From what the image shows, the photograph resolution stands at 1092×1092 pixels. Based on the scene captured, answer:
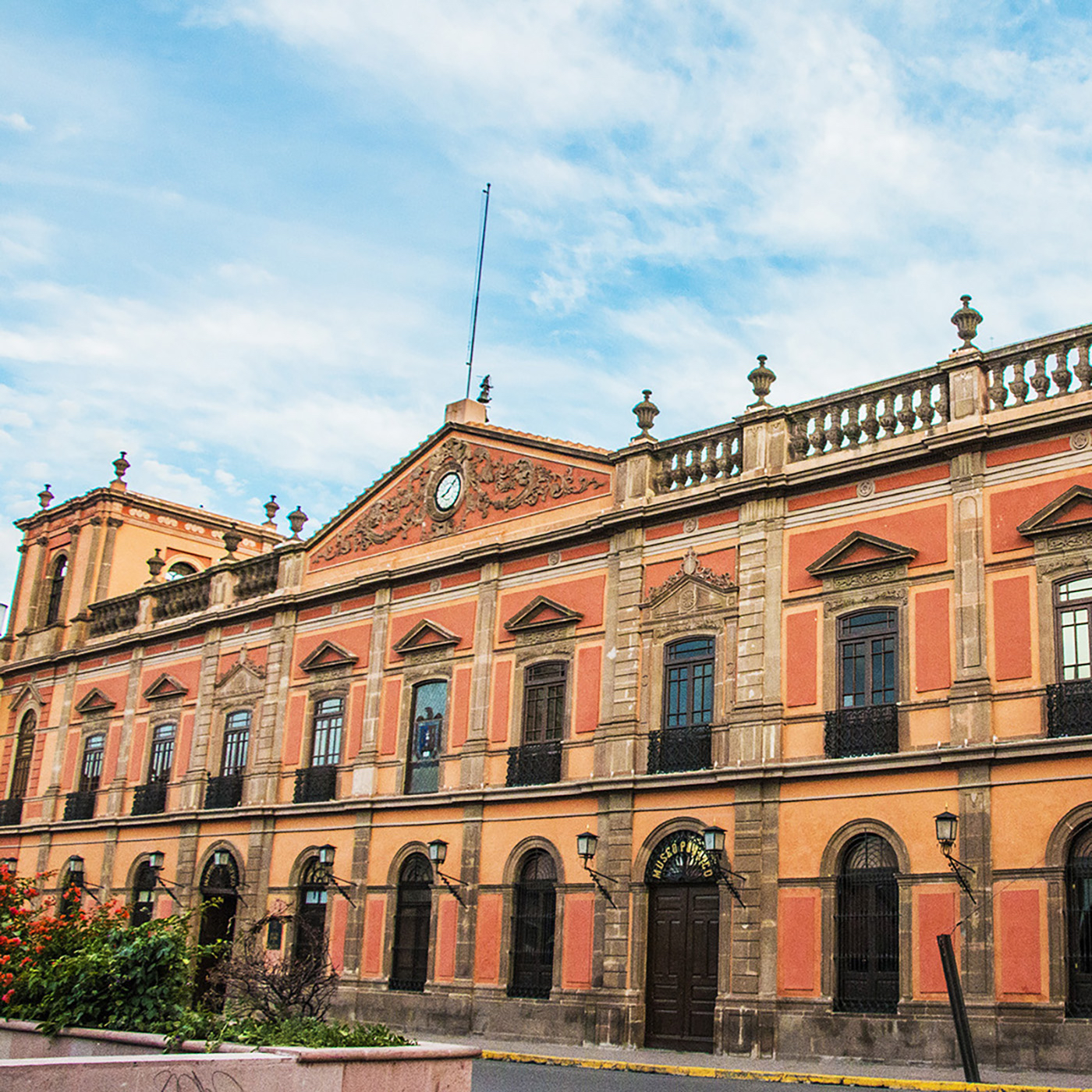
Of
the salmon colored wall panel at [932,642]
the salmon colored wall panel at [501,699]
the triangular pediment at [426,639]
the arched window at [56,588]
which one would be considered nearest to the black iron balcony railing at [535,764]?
the salmon colored wall panel at [501,699]

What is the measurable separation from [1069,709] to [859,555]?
151 inches

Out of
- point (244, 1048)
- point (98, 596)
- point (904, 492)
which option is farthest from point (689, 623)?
point (98, 596)

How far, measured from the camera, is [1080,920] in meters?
16.8

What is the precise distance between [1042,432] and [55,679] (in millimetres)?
26488

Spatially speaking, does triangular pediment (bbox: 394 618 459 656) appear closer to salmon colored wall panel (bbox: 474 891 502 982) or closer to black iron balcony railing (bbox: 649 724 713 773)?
salmon colored wall panel (bbox: 474 891 502 982)

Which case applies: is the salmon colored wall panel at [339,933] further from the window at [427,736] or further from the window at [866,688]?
the window at [866,688]

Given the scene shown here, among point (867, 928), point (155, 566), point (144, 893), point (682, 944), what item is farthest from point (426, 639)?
point (155, 566)

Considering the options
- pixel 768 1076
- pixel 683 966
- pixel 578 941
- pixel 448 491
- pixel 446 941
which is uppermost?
pixel 448 491

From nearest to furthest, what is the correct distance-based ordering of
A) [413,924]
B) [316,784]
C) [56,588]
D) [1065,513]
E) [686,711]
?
[1065,513]
[686,711]
[413,924]
[316,784]
[56,588]

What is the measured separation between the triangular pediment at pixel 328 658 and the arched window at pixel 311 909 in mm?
3765

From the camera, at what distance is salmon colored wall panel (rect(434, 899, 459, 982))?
23422 mm

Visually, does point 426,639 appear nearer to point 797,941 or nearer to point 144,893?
point 797,941

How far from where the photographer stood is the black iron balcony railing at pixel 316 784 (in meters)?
27.0

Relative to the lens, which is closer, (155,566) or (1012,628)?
(1012,628)
